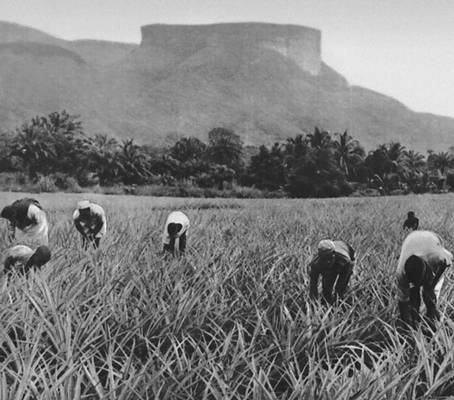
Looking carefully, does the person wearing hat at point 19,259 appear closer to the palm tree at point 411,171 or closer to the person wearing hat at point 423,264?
the person wearing hat at point 423,264

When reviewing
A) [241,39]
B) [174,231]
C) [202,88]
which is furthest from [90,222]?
[241,39]

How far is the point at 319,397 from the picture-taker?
2281 mm

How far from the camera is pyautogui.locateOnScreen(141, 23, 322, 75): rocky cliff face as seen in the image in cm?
14062

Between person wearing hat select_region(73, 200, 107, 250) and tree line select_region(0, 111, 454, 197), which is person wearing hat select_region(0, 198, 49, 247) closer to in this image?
person wearing hat select_region(73, 200, 107, 250)

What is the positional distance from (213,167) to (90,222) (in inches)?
1046

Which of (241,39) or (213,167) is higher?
(241,39)

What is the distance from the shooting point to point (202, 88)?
389 feet

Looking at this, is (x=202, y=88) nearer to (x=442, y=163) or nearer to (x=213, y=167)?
(x=442, y=163)

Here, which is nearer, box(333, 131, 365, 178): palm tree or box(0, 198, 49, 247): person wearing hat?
box(0, 198, 49, 247): person wearing hat

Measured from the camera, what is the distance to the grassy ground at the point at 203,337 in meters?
2.48

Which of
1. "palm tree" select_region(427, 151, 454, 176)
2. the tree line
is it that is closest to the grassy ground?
the tree line

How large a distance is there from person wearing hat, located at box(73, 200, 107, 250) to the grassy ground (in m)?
0.16

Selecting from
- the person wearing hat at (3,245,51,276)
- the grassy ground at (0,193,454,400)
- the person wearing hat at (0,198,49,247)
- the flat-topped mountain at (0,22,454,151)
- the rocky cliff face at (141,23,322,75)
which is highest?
the rocky cliff face at (141,23,322,75)

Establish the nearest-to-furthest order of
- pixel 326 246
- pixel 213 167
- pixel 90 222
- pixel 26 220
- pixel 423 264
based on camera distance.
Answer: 1. pixel 423 264
2. pixel 326 246
3. pixel 26 220
4. pixel 90 222
5. pixel 213 167
